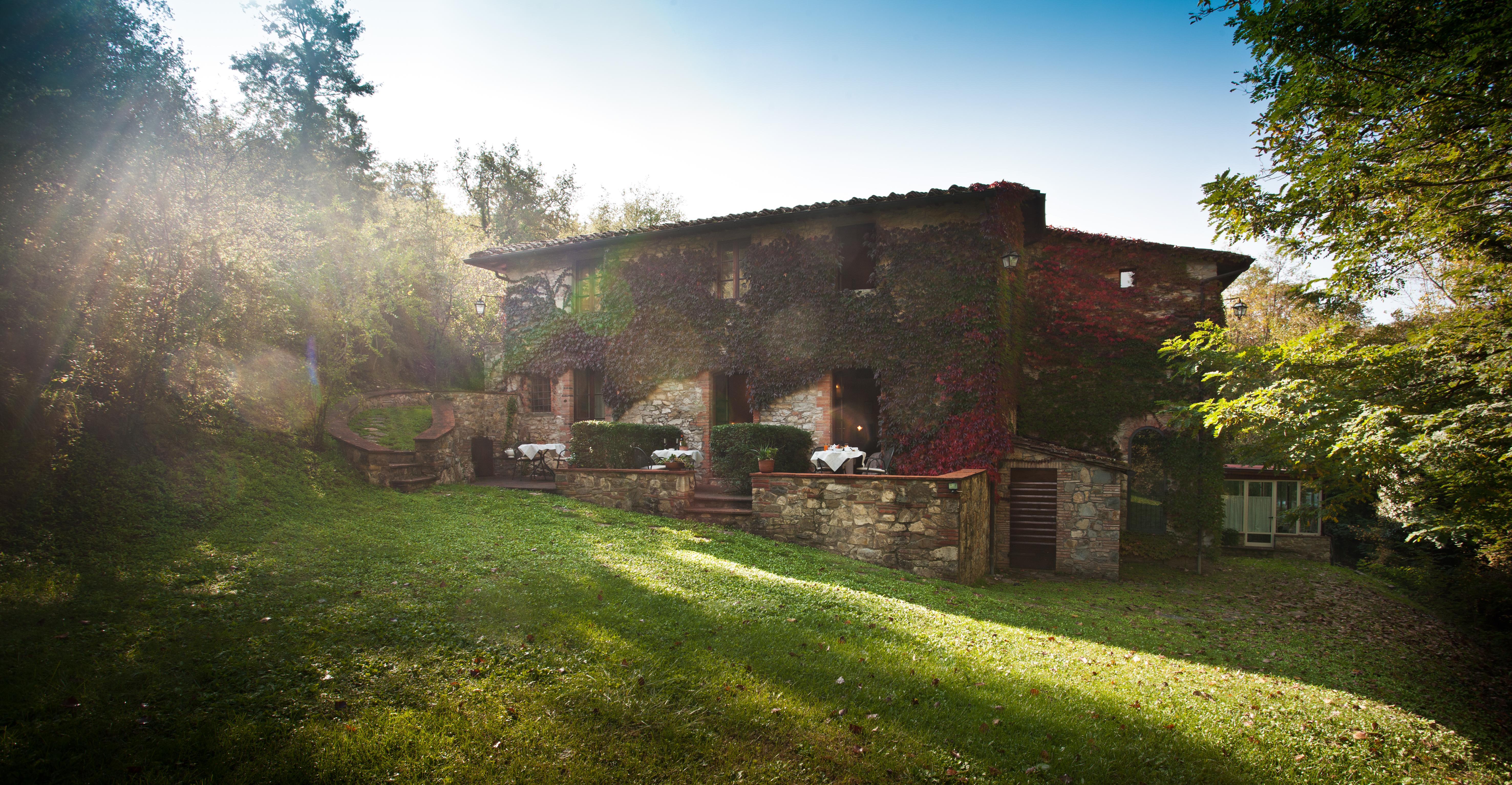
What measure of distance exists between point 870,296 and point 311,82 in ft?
77.9

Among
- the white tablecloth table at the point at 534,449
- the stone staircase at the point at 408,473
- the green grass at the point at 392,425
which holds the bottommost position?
the stone staircase at the point at 408,473

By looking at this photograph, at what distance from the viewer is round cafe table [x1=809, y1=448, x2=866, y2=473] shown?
32.0 feet

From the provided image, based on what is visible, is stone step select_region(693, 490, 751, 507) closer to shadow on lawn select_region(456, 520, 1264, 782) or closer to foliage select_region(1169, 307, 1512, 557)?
shadow on lawn select_region(456, 520, 1264, 782)

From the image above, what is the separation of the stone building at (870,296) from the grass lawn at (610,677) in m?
3.72

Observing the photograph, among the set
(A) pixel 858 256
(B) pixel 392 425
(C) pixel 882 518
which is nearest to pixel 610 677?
(C) pixel 882 518

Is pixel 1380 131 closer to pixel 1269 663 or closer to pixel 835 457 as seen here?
pixel 1269 663

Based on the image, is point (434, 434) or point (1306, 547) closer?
point (434, 434)

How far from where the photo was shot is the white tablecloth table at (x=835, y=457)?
32.0 ft

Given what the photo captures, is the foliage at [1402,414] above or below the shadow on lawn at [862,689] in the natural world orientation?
above

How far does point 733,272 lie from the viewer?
12.9 metres

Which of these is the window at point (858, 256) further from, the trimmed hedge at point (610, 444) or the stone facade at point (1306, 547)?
the stone facade at point (1306, 547)

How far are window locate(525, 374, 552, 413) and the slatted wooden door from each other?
429 inches

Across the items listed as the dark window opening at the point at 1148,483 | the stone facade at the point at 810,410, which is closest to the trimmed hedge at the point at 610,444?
the stone facade at the point at 810,410

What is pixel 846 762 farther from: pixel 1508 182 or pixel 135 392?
pixel 135 392
